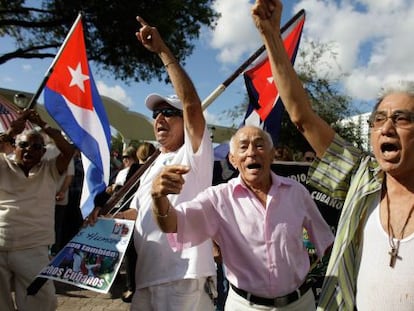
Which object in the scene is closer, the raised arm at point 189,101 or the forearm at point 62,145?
the raised arm at point 189,101

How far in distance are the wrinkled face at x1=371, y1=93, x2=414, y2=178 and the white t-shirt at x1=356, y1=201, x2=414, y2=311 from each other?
19 cm

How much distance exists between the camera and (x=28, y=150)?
11.6 ft

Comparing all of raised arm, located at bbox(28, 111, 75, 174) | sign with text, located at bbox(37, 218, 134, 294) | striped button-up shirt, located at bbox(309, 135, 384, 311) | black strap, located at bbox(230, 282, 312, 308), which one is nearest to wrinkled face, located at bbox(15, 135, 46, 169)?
raised arm, located at bbox(28, 111, 75, 174)

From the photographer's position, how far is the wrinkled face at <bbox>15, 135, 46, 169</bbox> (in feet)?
11.6

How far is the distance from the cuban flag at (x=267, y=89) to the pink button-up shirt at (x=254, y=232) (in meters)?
1.88

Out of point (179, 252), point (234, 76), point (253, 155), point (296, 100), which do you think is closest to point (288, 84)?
point (296, 100)

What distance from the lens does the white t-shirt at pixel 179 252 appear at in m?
2.33

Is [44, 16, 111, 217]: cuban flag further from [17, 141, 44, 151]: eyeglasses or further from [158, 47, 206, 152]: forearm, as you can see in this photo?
[158, 47, 206, 152]: forearm

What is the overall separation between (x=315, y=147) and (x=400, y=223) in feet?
1.47

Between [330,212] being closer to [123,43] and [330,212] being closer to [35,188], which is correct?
[35,188]

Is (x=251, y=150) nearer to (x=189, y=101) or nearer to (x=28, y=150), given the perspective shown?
(x=189, y=101)

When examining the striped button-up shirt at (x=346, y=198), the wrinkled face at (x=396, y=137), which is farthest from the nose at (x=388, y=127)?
the striped button-up shirt at (x=346, y=198)

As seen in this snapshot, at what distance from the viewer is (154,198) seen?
1783 mm

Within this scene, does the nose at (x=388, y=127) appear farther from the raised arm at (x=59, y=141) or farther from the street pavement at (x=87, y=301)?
the street pavement at (x=87, y=301)
